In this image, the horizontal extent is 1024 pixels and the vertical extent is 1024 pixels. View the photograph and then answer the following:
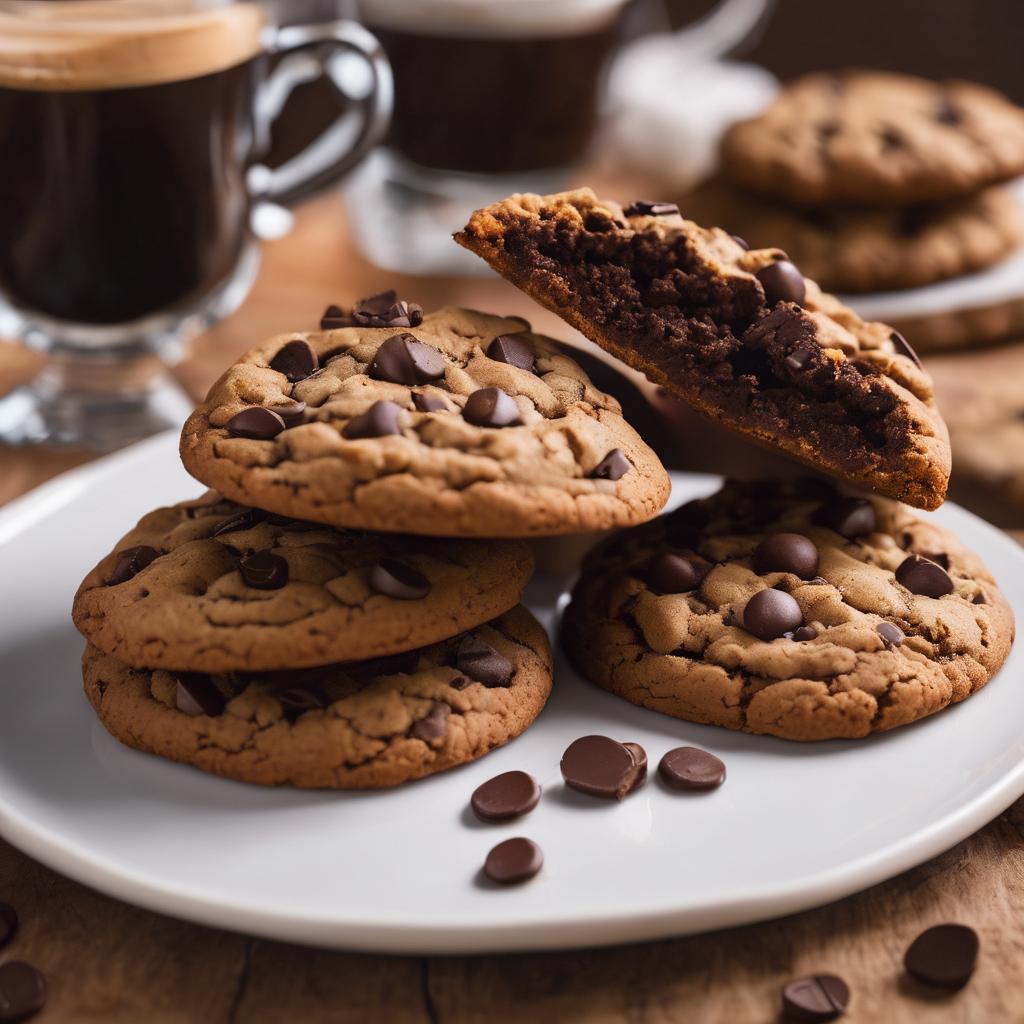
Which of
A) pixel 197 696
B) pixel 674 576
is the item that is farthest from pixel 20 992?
pixel 674 576

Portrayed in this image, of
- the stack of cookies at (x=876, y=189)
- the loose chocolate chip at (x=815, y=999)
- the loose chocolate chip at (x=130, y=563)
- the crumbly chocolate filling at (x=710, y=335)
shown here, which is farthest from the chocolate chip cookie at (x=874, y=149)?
the loose chocolate chip at (x=815, y=999)

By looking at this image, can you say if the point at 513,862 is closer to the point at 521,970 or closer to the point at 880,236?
the point at 521,970

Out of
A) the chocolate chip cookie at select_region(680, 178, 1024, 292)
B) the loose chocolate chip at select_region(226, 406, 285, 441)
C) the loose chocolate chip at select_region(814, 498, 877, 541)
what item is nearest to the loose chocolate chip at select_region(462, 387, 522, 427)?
the loose chocolate chip at select_region(226, 406, 285, 441)

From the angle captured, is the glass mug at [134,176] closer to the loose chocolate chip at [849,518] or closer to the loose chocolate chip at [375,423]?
the loose chocolate chip at [375,423]

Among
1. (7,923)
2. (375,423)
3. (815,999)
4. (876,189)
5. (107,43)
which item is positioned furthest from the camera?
(876,189)

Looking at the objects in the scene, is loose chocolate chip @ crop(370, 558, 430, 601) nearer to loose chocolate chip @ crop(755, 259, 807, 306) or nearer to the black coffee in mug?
loose chocolate chip @ crop(755, 259, 807, 306)

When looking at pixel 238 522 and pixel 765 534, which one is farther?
pixel 765 534
